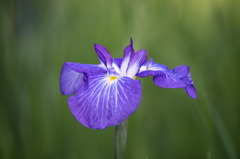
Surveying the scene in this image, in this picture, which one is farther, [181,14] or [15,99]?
[181,14]

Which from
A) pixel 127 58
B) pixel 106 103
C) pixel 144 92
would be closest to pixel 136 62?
pixel 127 58

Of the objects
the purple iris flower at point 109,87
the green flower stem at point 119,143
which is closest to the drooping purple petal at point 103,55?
the purple iris flower at point 109,87

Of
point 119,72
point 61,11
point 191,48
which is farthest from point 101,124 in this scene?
point 191,48

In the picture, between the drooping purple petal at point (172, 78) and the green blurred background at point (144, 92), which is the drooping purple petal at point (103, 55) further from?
the green blurred background at point (144, 92)

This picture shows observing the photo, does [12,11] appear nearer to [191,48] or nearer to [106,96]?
[106,96]

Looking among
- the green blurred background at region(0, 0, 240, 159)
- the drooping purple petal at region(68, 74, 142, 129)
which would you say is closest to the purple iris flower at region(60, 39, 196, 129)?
the drooping purple petal at region(68, 74, 142, 129)

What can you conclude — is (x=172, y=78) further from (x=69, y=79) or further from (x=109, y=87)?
(x=69, y=79)
